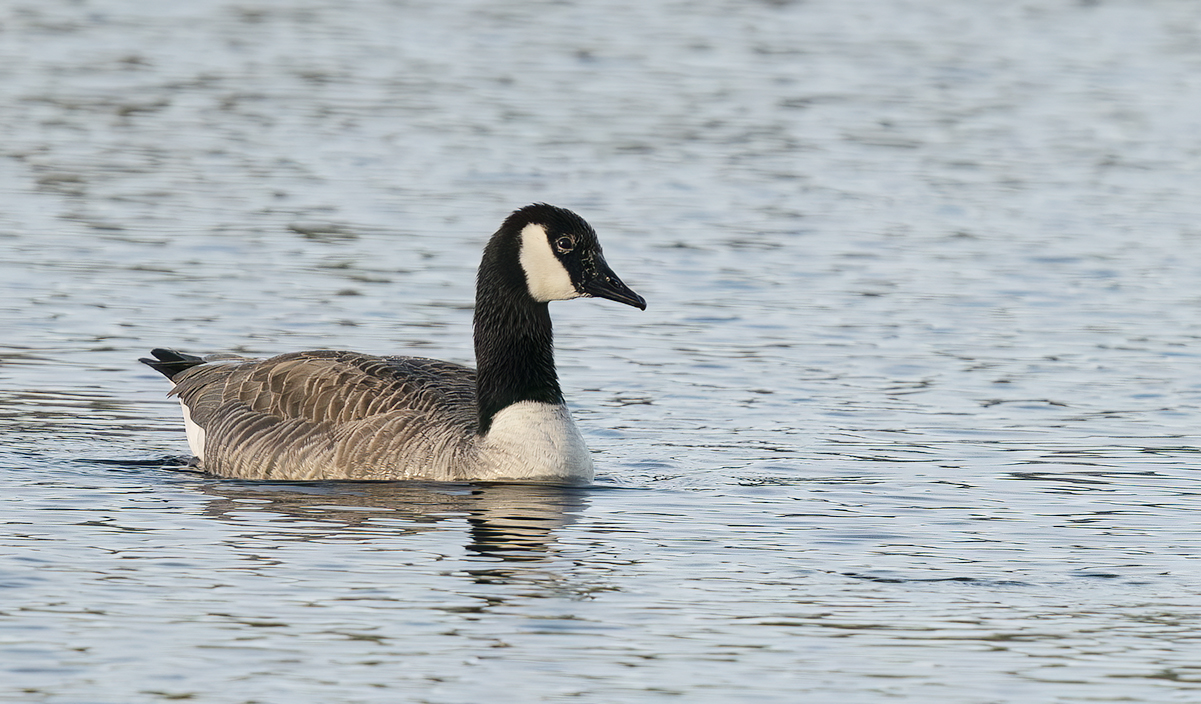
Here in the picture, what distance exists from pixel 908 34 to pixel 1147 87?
255 inches

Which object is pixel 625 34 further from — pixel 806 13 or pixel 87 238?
pixel 87 238

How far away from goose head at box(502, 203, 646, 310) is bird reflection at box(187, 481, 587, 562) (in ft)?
4.55

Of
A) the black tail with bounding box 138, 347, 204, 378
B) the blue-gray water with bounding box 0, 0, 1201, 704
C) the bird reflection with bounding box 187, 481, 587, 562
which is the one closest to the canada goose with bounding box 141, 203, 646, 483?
the bird reflection with bounding box 187, 481, 587, 562

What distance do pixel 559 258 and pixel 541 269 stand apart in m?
0.15

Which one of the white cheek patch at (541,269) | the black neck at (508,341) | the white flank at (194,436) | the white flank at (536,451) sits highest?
the white cheek patch at (541,269)

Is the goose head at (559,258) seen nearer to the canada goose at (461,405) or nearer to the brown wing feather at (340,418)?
the canada goose at (461,405)

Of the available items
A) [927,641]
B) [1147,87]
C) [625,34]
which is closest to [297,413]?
[927,641]

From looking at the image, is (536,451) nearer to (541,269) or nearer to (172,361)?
(541,269)

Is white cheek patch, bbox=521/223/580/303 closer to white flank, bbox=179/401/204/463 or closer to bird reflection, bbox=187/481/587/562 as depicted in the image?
bird reflection, bbox=187/481/587/562

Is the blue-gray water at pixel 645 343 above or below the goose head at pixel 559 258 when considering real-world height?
below

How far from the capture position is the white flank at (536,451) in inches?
538

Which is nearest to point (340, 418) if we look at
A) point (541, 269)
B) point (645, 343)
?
point (541, 269)

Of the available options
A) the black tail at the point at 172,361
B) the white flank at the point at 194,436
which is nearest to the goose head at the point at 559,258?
the white flank at the point at 194,436

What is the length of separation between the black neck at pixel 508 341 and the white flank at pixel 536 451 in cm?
17
